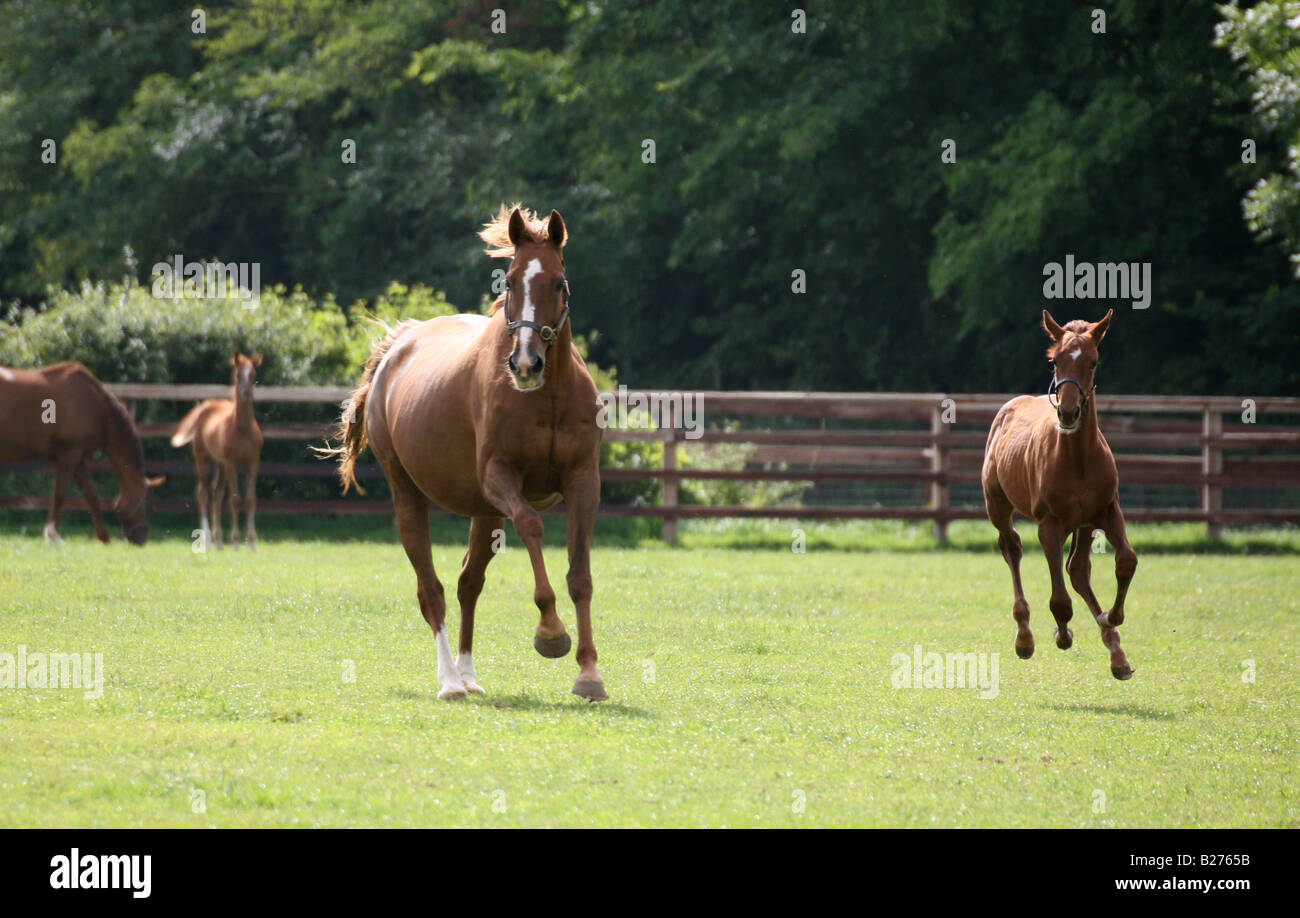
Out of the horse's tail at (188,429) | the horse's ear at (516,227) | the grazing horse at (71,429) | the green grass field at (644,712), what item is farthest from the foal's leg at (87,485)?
the horse's ear at (516,227)

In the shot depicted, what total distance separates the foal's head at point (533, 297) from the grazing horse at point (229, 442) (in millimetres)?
10448

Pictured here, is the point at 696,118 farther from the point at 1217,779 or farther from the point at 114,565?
the point at 1217,779

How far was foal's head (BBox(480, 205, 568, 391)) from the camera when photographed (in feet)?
24.1

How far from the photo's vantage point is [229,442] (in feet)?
59.4

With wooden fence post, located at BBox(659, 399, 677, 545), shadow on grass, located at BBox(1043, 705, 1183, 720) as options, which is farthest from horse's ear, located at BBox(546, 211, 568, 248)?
wooden fence post, located at BBox(659, 399, 677, 545)

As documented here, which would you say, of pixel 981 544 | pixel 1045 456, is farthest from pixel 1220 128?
pixel 1045 456

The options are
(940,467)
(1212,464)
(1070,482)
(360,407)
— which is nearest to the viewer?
(1070,482)

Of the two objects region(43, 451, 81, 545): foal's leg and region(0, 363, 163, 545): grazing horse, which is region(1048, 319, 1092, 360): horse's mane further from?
region(43, 451, 81, 545): foal's leg

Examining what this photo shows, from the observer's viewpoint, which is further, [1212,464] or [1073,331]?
[1212,464]

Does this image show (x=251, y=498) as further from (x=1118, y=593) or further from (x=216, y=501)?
(x=1118, y=593)

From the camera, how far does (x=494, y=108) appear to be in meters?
34.8

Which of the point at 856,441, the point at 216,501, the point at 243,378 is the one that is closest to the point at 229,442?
the point at 243,378

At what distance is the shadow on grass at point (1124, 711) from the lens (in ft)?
26.7

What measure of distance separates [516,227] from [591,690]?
2290 mm
